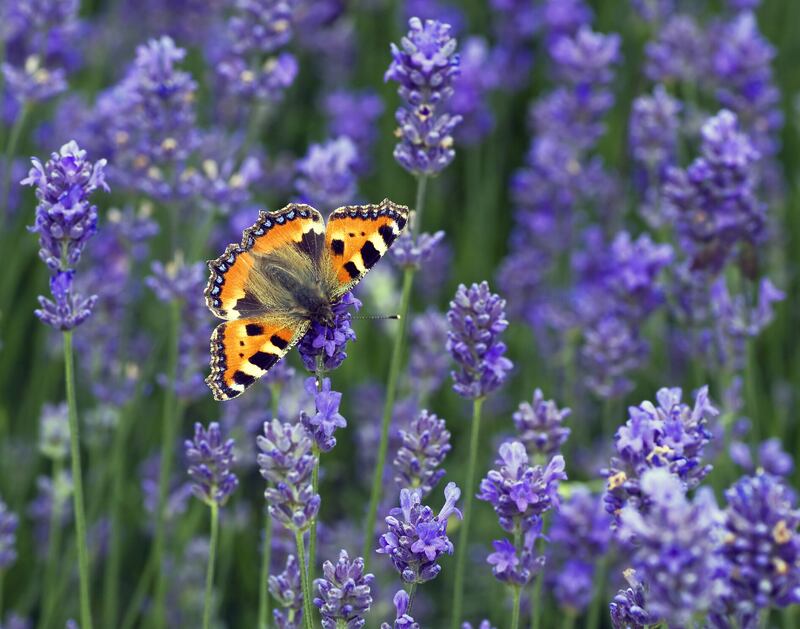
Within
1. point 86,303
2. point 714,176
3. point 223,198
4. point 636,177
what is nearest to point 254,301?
point 86,303

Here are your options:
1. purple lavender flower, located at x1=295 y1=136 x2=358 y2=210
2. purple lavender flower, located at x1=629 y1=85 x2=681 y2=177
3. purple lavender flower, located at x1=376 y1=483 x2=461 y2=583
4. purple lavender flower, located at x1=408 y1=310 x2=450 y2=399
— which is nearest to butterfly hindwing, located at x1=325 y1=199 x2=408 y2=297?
purple lavender flower, located at x1=295 y1=136 x2=358 y2=210

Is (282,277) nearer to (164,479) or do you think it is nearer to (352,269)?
(352,269)

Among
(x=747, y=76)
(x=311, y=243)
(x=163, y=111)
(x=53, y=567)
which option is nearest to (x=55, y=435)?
(x=53, y=567)

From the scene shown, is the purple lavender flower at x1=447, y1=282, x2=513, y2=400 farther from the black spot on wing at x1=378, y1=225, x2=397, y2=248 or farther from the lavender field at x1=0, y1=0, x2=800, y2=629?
the black spot on wing at x1=378, y1=225, x2=397, y2=248

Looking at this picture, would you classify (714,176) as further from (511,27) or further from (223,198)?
(511,27)

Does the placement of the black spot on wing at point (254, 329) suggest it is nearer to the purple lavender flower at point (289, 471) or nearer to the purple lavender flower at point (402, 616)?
the purple lavender flower at point (289, 471)

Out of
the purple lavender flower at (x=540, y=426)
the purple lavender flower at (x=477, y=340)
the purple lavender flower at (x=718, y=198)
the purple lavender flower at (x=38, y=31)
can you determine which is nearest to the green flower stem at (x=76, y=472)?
the purple lavender flower at (x=477, y=340)
